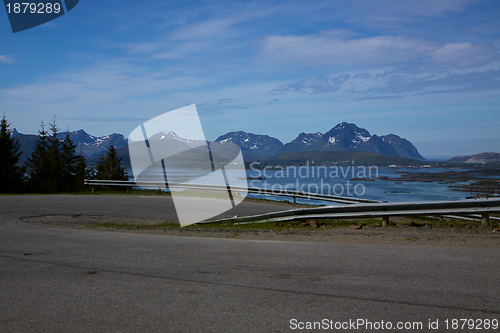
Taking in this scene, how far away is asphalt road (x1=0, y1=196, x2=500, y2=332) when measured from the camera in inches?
134

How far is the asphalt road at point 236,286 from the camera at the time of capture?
134 inches

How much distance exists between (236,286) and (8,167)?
49365 millimetres

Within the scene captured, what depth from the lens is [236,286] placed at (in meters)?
4.34

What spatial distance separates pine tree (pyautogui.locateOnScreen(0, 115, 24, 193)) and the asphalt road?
44170mm

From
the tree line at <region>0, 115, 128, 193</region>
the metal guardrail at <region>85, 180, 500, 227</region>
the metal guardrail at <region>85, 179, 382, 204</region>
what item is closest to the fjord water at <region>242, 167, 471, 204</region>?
the metal guardrail at <region>85, 179, 382, 204</region>

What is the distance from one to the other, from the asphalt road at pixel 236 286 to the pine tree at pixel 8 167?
44.2 m

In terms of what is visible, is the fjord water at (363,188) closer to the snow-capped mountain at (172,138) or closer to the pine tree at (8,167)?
the snow-capped mountain at (172,138)

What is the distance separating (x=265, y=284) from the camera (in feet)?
14.5

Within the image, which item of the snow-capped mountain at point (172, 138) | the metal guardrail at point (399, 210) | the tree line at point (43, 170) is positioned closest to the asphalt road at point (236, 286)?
the metal guardrail at point (399, 210)

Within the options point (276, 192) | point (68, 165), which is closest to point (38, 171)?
point (68, 165)

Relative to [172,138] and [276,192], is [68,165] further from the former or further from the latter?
[172,138]

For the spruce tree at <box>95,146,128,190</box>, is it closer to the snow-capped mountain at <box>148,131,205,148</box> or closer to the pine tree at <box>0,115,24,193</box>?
the pine tree at <box>0,115,24,193</box>

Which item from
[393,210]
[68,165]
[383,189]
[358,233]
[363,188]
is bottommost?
[383,189]

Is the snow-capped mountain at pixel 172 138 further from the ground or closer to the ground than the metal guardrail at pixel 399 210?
further from the ground
